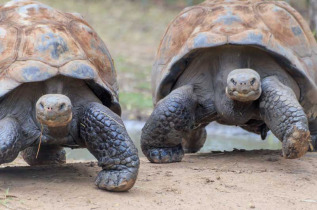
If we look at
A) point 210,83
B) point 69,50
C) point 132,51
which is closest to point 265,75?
point 210,83

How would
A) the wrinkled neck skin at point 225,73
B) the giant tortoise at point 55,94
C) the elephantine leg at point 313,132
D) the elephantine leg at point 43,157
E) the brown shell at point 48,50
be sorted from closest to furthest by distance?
the giant tortoise at point 55,94 < the brown shell at point 48,50 < the wrinkled neck skin at point 225,73 < the elephantine leg at point 43,157 < the elephantine leg at point 313,132

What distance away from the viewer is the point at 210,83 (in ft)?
17.6

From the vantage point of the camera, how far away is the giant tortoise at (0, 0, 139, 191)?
12.7 ft

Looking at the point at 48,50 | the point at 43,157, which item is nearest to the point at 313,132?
the point at 43,157

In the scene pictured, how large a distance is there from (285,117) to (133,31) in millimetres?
11580

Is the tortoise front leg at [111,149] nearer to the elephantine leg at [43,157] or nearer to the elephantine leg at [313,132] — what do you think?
the elephantine leg at [43,157]

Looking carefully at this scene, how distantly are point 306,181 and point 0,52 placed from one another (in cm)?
224

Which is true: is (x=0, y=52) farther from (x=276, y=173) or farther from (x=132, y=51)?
(x=132, y=51)

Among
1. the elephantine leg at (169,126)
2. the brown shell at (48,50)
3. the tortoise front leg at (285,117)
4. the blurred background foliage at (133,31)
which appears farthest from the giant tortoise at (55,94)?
the blurred background foliage at (133,31)

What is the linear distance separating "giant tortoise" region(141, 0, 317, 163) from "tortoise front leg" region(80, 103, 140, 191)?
1.02m

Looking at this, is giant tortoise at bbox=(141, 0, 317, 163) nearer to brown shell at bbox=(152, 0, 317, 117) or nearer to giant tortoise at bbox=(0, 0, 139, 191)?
brown shell at bbox=(152, 0, 317, 117)

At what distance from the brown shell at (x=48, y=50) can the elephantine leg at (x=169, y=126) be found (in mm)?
457

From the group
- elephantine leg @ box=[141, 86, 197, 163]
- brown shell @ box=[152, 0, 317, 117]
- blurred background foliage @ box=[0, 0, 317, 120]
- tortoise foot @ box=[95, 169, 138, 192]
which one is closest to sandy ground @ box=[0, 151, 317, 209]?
tortoise foot @ box=[95, 169, 138, 192]

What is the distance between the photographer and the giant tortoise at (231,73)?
15.9ft
